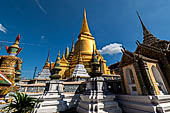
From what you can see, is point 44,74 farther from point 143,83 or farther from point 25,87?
point 143,83

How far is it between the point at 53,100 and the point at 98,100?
9.80ft

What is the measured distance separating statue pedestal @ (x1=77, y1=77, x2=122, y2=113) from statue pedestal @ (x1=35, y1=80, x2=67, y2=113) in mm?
1340

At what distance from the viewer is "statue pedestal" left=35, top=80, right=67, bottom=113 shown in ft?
16.7

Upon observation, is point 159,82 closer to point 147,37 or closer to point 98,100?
point 98,100

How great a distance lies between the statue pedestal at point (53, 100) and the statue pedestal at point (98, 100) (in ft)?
4.40

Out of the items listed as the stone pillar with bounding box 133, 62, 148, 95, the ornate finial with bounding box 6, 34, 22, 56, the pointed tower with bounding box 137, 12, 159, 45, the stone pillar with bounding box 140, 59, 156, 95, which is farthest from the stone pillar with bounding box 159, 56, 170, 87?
the ornate finial with bounding box 6, 34, 22, 56

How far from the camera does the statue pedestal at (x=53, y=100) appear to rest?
5086mm

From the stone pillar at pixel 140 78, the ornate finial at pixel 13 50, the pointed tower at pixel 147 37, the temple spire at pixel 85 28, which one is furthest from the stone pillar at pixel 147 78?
the temple spire at pixel 85 28

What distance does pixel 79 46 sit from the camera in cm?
2350

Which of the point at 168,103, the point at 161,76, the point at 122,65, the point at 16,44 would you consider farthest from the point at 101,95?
the point at 16,44

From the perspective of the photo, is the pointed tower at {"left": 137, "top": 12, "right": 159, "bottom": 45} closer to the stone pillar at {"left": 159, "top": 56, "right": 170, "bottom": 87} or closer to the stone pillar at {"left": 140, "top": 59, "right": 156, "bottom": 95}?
the stone pillar at {"left": 159, "top": 56, "right": 170, "bottom": 87}

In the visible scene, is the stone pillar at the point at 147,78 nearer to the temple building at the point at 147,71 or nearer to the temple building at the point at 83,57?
the temple building at the point at 147,71

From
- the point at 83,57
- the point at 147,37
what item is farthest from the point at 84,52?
the point at 147,37

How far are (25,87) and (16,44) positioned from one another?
4.86m
